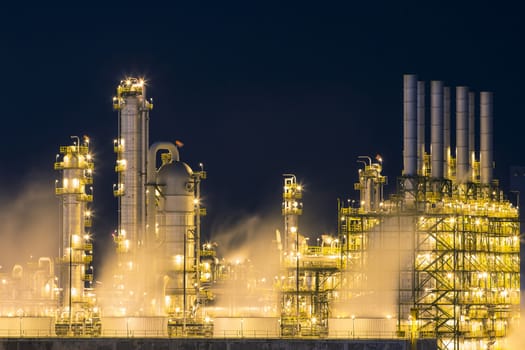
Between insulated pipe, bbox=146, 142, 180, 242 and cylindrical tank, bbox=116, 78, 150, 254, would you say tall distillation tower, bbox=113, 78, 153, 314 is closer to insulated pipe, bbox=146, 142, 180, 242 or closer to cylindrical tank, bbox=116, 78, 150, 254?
cylindrical tank, bbox=116, 78, 150, 254

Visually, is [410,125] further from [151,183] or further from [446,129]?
[151,183]

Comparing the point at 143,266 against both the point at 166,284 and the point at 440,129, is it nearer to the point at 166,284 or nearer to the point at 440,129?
the point at 166,284

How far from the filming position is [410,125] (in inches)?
3445

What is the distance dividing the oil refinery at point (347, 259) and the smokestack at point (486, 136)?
0.08 m

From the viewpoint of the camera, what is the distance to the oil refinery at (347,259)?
82812mm

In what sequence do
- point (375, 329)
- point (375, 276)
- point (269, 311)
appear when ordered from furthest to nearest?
point (269, 311)
point (375, 276)
point (375, 329)

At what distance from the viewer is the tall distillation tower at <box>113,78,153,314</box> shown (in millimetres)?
91188

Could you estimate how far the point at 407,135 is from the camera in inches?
3450

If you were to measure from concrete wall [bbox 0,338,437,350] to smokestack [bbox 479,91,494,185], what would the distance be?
2156 cm

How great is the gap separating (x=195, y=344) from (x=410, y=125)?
18789mm

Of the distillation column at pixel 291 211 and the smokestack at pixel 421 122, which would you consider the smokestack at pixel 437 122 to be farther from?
the distillation column at pixel 291 211

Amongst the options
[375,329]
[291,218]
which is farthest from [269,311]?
[375,329]

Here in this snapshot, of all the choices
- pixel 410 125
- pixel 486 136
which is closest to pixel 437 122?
pixel 410 125

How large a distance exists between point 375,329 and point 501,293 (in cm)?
1169
